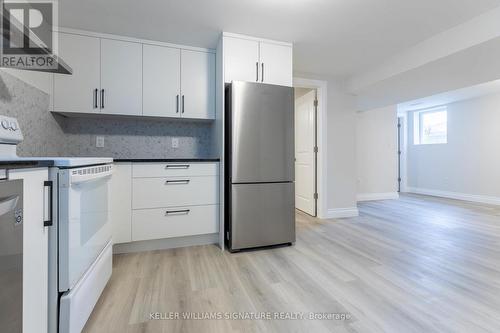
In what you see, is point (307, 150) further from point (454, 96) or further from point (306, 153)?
point (454, 96)

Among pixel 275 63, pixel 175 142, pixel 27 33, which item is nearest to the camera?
pixel 27 33

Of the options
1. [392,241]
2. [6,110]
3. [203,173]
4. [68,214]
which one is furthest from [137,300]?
[392,241]

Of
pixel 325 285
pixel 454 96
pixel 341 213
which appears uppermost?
pixel 454 96

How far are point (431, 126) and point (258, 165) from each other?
6.07 meters

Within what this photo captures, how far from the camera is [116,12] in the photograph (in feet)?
6.48

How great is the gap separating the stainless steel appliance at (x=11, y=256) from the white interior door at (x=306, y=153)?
10.9 ft

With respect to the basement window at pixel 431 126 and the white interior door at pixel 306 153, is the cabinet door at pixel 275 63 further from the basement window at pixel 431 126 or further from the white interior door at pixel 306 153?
the basement window at pixel 431 126

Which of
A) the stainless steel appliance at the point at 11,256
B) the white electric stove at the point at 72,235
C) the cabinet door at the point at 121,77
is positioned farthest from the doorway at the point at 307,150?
the stainless steel appliance at the point at 11,256

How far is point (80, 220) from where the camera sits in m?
1.12

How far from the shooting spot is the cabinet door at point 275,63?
7.95 ft

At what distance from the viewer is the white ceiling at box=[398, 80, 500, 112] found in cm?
431

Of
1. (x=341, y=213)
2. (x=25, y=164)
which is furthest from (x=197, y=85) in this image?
(x=341, y=213)

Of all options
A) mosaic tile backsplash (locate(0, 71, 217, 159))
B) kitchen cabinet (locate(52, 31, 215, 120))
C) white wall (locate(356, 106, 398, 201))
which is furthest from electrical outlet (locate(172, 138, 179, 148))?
white wall (locate(356, 106, 398, 201))

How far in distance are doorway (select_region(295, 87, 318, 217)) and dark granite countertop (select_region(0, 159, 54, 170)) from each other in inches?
126
